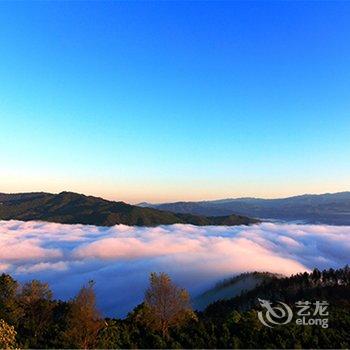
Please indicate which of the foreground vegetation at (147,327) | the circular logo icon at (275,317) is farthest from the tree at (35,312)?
the circular logo icon at (275,317)

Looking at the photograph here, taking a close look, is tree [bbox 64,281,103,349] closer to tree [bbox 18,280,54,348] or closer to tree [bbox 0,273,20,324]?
tree [bbox 18,280,54,348]

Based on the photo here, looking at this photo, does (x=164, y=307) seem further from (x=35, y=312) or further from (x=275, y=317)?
(x=275, y=317)

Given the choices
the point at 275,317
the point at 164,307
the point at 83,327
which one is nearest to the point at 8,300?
the point at 83,327

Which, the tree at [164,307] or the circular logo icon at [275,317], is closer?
the tree at [164,307]

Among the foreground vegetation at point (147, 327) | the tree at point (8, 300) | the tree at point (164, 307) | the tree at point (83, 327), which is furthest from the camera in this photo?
the tree at point (164, 307)

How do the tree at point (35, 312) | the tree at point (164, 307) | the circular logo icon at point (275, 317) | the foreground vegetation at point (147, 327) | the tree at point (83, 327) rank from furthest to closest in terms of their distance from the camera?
the circular logo icon at point (275, 317) < the tree at point (164, 307) < the tree at point (35, 312) < the foreground vegetation at point (147, 327) < the tree at point (83, 327)

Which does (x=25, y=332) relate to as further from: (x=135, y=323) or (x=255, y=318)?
(x=255, y=318)

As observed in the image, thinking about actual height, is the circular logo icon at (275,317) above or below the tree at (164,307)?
below

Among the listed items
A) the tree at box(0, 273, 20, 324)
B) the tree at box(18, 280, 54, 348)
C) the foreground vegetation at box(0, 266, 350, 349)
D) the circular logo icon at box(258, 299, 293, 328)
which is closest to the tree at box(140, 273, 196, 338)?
the foreground vegetation at box(0, 266, 350, 349)

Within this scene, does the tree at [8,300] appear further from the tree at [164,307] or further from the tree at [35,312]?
the tree at [164,307]

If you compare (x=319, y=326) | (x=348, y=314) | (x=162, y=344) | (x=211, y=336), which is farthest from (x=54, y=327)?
(x=348, y=314)
